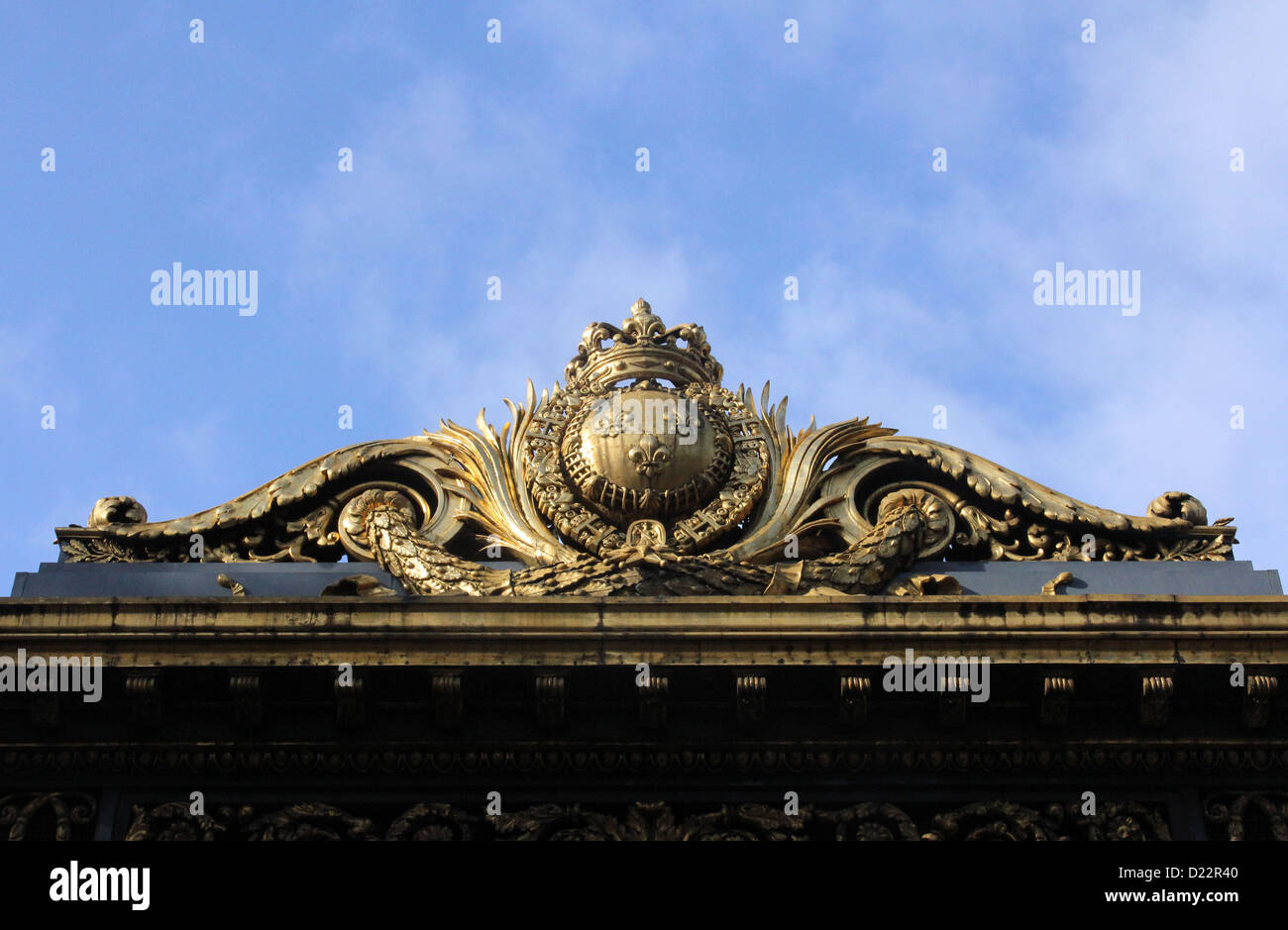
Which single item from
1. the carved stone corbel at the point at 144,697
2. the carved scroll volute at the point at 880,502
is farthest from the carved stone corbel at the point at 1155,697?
the carved stone corbel at the point at 144,697

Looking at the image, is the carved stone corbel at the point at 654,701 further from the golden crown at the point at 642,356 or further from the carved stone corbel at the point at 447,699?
the golden crown at the point at 642,356

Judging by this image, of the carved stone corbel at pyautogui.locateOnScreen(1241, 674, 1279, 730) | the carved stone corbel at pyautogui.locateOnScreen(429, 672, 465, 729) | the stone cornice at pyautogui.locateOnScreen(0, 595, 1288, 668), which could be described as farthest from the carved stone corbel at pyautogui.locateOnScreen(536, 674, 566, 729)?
the carved stone corbel at pyautogui.locateOnScreen(1241, 674, 1279, 730)

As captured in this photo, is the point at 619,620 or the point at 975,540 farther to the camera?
the point at 975,540

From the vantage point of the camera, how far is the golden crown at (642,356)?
18.0m

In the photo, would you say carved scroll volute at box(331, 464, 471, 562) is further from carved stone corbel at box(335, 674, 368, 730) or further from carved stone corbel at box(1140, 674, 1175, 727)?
carved stone corbel at box(1140, 674, 1175, 727)

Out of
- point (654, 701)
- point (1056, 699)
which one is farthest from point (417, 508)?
point (1056, 699)

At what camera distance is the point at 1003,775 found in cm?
1518

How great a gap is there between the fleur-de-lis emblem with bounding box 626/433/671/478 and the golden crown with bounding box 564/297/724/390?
3.07 feet

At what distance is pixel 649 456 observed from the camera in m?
17.1

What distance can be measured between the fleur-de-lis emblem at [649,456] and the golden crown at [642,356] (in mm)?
935

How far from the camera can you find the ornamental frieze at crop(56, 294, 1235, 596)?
1667cm
